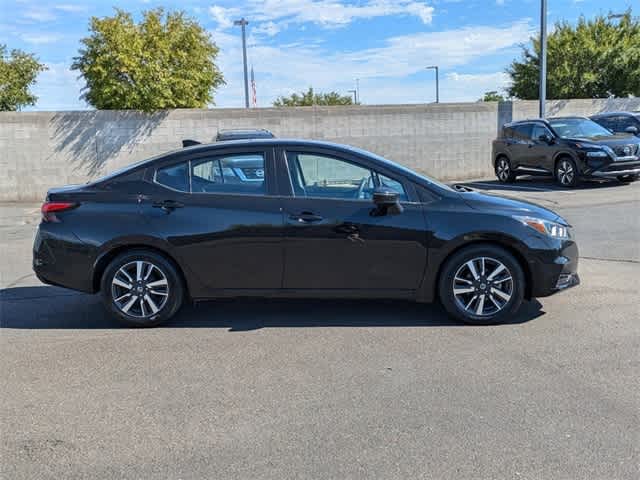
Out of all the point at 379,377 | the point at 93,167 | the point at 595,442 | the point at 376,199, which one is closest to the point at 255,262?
the point at 376,199

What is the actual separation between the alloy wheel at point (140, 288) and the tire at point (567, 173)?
40.6 feet

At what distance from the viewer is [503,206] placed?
546 cm

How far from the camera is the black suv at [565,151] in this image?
593 inches

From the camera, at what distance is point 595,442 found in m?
3.42

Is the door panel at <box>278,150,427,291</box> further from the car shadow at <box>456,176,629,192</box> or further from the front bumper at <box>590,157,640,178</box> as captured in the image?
the front bumper at <box>590,157,640,178</box>

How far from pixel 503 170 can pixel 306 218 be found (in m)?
13.6

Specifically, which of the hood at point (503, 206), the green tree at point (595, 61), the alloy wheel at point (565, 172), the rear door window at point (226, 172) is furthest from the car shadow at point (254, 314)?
the green tree at point (595, 61)

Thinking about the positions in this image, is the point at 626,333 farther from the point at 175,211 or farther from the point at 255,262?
the point at 175,211

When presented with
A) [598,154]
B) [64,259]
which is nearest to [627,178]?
[598,154]

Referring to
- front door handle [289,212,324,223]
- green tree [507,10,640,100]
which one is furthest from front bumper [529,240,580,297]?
green tree [507,10,640,100]

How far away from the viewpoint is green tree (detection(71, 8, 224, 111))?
55.2ft

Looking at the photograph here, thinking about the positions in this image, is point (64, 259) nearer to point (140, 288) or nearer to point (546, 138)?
point (140, 288)

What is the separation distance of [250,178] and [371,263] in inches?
50.0

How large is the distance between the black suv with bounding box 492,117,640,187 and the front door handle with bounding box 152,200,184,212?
12193mm
